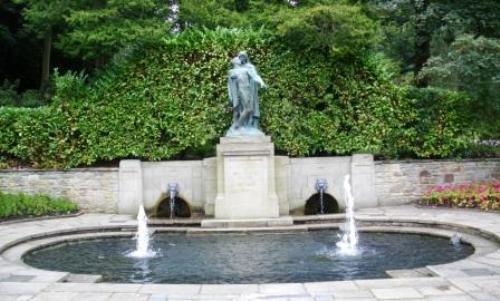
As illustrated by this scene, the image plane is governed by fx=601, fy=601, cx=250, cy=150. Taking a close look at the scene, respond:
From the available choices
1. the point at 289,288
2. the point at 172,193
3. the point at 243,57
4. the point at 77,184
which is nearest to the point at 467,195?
the point at 243,57

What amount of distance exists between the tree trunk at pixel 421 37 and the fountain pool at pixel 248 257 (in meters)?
6.77

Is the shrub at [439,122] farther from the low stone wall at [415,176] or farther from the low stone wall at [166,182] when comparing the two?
the low stone wall at [166,182]

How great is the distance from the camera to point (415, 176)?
14.5 meters

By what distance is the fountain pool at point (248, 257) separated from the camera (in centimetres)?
791

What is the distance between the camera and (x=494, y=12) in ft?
53.0

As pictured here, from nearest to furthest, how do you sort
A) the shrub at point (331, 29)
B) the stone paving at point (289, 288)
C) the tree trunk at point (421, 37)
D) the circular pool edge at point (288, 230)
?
the stone paving at point (289, 288) < the circular pool edge at point (288, 230) < the shrub at point (331, 29) < the tree trunk at point (421, 37)

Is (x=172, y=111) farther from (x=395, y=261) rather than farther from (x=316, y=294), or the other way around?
(x=316, y=294)

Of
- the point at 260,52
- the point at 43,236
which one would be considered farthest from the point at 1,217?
the point at 260,52

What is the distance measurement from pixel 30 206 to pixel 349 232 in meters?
6.98

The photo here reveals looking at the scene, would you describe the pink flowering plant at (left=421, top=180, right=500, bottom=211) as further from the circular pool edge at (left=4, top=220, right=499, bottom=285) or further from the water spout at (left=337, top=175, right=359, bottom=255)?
the circular pool edge at (left=4, top=220, right=499, bottom=285)

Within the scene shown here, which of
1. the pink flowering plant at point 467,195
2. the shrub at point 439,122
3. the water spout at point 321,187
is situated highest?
the shrub at point 439,122

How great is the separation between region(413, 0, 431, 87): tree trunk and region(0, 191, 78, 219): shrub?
931 centimetres

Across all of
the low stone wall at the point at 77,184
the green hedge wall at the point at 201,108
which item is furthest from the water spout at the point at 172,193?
the low stone wall at the point at 77,184

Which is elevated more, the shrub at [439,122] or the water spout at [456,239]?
the shrub at [439,122]
